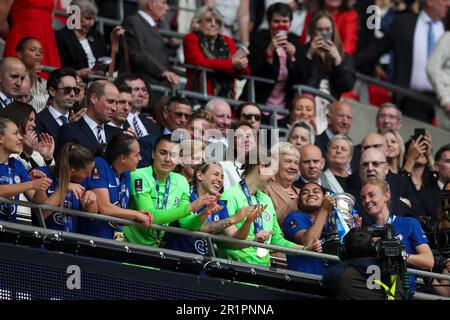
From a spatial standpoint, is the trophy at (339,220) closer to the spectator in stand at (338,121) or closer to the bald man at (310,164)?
the bald man at (310,164)

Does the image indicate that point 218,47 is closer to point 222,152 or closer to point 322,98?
point 322,98

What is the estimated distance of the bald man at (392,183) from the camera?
57.7 feet

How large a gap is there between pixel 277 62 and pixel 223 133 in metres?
2.28

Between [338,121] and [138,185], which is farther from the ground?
[338,121]

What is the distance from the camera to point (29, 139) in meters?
15.7

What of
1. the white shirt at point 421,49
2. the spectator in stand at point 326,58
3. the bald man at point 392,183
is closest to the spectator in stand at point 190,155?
the bald man at point 392,183

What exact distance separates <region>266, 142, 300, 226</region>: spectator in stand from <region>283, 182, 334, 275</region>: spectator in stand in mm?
569

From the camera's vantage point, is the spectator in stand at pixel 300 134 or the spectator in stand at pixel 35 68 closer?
the spectator in stand at pixel 35 68

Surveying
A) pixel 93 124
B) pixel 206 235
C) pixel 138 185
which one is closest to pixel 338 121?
pixel 93 124

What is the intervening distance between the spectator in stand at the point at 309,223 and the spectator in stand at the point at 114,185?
5.33ft

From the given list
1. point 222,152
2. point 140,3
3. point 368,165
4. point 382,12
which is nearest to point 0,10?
point 140,3

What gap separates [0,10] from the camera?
19.0 metres

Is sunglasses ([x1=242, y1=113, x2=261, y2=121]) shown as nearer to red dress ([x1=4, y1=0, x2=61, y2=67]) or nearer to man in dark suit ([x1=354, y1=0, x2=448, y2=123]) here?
red dress ([x1=4, y1=0, x2=61, y2=67])

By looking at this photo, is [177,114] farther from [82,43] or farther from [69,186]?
[69,186]
